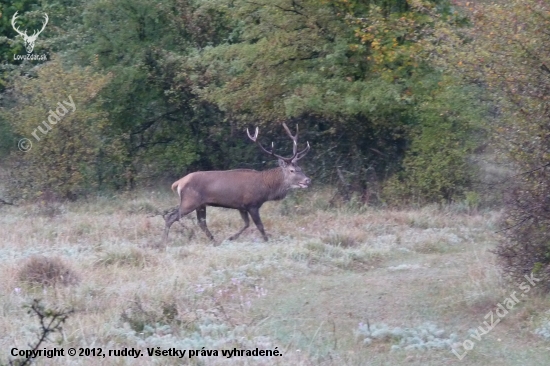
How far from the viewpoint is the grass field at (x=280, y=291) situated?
7.97 metres

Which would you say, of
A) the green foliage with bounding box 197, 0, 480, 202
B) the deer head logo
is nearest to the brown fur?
the green foliage with bounding box 197, 0, 480, 202

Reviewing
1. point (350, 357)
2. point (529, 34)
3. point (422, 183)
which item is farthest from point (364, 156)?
point (350, 357)

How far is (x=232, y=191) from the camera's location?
14953 mm

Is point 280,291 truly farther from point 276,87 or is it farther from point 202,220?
point 276,87

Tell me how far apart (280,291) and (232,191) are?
4.80 m

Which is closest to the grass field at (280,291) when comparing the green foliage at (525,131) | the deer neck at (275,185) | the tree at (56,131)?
the green foliage at (525,131)

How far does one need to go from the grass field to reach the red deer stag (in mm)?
373

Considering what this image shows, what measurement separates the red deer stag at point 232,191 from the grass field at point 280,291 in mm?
373

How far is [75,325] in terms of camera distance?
27.2 ft

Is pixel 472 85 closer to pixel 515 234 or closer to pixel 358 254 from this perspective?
pixel 358 254

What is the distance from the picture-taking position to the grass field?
797cm

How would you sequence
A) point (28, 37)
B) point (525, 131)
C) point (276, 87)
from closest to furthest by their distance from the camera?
point (525, 131)
point (276, 87)
point (28, 37)

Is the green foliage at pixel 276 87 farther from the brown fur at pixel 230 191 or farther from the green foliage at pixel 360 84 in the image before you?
the brown fur at pixel 230 191

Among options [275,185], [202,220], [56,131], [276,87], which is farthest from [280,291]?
[56,131]
